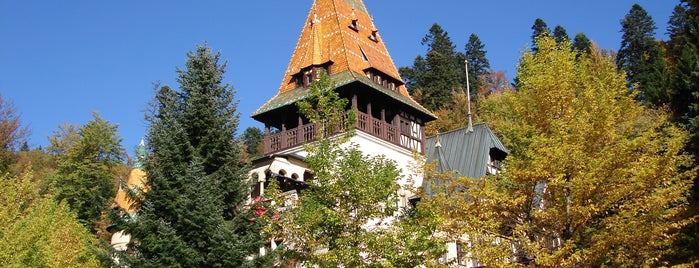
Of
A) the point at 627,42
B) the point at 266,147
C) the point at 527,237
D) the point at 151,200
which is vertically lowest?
the point at 527,237

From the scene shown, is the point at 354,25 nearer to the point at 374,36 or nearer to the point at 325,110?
the point at 374,36

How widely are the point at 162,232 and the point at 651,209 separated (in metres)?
9.82

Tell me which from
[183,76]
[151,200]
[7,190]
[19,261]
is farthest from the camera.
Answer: [7,190]

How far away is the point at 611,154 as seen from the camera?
1519 cm

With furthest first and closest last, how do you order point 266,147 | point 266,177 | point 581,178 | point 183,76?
point 266,147
point 266,177
point 183,76
point 581,178

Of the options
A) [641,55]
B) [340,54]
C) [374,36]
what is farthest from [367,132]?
[641,55]

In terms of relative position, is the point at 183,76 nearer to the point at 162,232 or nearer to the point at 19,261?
the point at 162,232

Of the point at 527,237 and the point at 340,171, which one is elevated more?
the point at 340,171

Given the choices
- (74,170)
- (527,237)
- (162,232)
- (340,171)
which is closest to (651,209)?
(527,237)

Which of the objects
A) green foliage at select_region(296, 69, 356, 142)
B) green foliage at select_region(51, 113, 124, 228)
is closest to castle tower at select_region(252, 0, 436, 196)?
green foliage at select_region(296, 69, 356, 142)

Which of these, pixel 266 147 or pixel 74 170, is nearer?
pixel 266 147

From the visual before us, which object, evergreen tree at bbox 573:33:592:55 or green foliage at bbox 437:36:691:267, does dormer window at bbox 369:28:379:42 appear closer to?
green foliage at bbox 437:36:691:267

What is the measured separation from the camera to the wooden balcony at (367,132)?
90.8ft

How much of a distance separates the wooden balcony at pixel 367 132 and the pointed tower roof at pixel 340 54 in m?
1.06
